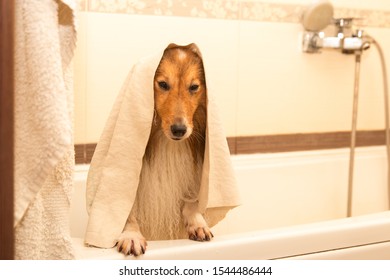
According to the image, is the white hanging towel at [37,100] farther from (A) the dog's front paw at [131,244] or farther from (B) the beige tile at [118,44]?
(B) the beige tile at [118,44]

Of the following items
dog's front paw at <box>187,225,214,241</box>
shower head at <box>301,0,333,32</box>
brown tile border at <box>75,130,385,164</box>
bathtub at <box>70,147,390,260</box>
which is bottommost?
bathtub at <box>70,147,390,260</box>

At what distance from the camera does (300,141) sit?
2.46m

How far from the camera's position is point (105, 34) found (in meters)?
1.96

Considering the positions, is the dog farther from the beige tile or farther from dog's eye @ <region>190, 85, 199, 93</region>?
the beige tile

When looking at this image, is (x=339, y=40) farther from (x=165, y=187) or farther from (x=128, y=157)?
(x=128, y=157)

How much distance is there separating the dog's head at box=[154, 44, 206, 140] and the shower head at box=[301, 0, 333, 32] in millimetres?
1007

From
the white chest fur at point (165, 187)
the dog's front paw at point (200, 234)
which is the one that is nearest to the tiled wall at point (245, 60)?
the white chest fur at point (165, 187)

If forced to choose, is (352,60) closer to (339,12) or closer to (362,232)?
(339,12)

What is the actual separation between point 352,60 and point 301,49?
0.32m

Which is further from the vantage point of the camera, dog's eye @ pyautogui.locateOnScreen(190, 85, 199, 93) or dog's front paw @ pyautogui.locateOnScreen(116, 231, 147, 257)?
dog's eye @ pyautogui.locateOnScreen(190, 85, 199, 93)

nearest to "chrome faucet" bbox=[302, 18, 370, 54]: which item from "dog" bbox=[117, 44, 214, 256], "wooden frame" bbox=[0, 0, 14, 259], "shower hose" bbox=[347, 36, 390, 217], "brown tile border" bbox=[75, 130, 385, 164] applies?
"shower hose" bbox=[347, 36, 390, 217]

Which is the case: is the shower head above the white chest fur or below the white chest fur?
above

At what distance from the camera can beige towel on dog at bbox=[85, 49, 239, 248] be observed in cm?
131

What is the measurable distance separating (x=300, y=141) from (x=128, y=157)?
1342mm
